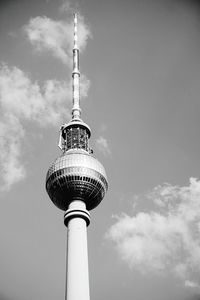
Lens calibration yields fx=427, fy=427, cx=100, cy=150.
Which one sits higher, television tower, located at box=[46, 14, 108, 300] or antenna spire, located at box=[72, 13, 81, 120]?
antenna spire, located at box=[72, 13, 81, 120]

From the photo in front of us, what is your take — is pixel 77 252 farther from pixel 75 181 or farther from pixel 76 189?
pixel 75 181

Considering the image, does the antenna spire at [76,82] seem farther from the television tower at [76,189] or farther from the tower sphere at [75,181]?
the tower sphere at [75,181]

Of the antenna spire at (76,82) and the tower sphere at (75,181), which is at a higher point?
the antenna spire at (76,82)

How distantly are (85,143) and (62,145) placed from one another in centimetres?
421

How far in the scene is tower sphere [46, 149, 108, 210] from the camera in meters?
65.9

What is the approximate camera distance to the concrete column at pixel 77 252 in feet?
180

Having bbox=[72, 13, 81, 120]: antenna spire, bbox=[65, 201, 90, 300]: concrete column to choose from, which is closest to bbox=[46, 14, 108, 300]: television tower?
bbox=[65, 201, 90, 300]: concrete column

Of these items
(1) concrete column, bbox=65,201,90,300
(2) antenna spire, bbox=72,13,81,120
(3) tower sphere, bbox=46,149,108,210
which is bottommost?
(1) concrete column, bbox=65,201,90,300

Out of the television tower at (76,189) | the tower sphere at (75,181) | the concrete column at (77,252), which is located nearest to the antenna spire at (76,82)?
the television tower at (76,189)

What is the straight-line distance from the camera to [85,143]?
73625 millimetres

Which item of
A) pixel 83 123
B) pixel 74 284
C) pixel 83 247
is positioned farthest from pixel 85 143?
pixel 74 284

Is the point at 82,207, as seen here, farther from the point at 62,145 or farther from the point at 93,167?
the point at 62,145

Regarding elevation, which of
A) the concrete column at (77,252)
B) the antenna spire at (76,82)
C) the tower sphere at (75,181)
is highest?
the antenna spire at (76,82)

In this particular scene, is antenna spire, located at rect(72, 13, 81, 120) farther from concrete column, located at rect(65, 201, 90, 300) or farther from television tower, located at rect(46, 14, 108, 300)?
concrete column, located at rect(65, 201, 90, 300)
